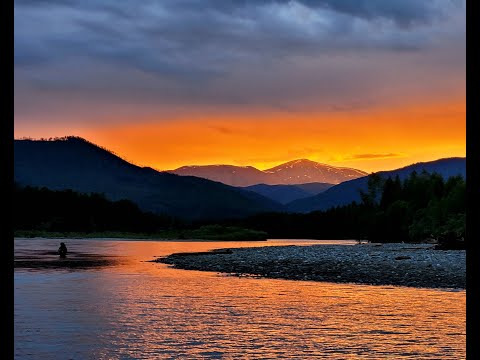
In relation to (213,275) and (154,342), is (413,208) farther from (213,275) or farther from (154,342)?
(154,342)

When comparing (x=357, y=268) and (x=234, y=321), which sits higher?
(x=234, y=321)

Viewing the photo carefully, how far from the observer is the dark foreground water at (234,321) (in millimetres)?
24984

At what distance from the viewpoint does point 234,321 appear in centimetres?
3272

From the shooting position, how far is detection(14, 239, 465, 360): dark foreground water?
25.0m

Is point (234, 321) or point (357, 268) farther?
point (357, 268)

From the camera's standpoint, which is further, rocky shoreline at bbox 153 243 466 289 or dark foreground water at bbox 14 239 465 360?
rocky shoreline at bbox 153 243 466 289

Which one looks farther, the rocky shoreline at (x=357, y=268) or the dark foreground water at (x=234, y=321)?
the rocky shoreline at (x=357, y=268)

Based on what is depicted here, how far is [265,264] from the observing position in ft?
240

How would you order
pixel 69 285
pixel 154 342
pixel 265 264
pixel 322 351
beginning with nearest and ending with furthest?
pixel 322 351, pixel 154 342, pixel 69 285, pixel 265 264
